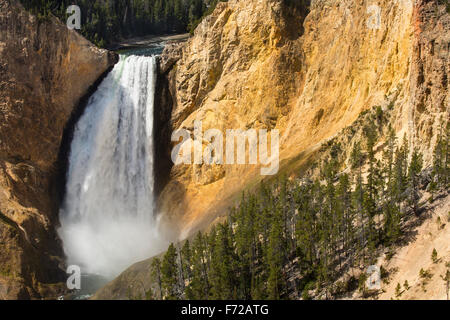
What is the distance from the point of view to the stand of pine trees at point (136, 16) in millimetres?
74875

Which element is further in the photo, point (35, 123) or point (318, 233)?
point (35, 123)

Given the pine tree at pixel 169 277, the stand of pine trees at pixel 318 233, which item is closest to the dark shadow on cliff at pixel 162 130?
the stand of pine trees at pixel 318 233

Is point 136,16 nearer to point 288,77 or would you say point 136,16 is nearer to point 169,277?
point 288,77

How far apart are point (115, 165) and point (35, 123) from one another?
8.04 meters

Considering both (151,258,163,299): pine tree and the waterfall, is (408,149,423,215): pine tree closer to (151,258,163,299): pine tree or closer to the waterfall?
(151,258,163,299): pine tree

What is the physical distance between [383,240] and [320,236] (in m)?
3.22

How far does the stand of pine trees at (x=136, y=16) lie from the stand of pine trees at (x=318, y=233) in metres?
53.9

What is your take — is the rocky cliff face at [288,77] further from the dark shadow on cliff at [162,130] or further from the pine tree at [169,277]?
the pine tree at [169,277]

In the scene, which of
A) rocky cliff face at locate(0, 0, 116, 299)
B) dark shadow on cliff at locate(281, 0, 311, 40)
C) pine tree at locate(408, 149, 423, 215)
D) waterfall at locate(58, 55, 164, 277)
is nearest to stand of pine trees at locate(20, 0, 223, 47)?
rocky cliff face at locate(0, 0, 116, 299)

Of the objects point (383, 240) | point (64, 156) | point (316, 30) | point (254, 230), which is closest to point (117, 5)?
point (64, 156)

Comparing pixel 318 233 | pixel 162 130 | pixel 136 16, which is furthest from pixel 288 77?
pixel 136 16

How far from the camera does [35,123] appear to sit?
→ 43438mm

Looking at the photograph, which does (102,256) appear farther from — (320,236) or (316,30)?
(316,30)

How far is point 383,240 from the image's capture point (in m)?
22.9
